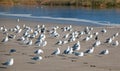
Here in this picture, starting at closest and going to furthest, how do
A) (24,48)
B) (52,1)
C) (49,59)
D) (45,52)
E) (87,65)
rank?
(87,65)
(49,59)
(45,52)
(24,48)
(52,1)

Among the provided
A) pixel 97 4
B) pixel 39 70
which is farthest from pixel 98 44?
pixel 97 4

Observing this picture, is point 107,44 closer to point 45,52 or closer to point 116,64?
point 45,52

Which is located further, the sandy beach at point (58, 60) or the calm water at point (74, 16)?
the calm water at point (74, 16)

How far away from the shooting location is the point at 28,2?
78125 mm

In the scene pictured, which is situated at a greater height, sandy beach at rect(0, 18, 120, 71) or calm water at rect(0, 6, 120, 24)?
sandy beach at rect(0, 18, 120, 71)

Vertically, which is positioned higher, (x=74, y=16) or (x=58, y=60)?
(x=58, y=60)

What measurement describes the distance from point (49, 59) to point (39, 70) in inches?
92.8

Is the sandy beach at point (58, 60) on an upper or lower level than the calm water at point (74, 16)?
upper

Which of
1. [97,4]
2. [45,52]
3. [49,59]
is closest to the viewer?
[49,59]

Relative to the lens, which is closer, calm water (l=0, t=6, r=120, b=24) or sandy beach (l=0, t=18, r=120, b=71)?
sandy beach (l=0, t=18, r=120, b=71)

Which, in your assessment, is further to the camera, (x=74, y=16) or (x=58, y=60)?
(x=74, y=16)

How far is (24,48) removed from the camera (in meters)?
20.1

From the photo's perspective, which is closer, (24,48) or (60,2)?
(24,48)

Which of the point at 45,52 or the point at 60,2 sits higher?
the point at 45,52
